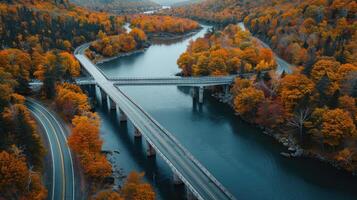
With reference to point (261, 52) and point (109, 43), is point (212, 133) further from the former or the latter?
point (109, 43)

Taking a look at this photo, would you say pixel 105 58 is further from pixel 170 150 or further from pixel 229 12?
pixel 229 12

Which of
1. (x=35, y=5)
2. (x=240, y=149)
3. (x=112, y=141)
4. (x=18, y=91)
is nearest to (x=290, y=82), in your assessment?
(x=240, y=149)

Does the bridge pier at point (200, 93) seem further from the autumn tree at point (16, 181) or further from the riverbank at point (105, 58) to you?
the riverbank at point (105, 58)

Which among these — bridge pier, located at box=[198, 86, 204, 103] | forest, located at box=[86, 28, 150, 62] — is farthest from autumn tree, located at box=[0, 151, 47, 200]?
forest, located at box=[86, 28, 150, 62]

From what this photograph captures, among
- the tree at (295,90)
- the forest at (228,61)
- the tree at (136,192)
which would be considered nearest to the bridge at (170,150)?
the tree at (136,192)

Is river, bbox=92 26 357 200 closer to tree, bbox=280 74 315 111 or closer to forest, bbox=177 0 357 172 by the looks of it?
forest, bbox=177 0 357 172
